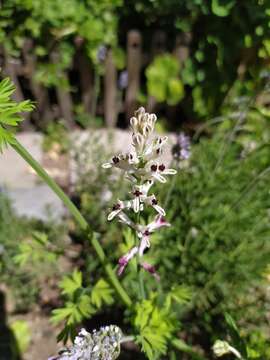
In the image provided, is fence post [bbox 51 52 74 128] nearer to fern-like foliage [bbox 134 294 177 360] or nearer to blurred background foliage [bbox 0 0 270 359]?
blurred background foliage [bbox 0 0 270 359]

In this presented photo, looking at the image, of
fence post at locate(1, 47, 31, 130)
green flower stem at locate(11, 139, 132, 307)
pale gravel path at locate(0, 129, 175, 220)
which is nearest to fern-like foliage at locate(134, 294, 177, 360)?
green flower stem at locate(11, 139, 132, 307)

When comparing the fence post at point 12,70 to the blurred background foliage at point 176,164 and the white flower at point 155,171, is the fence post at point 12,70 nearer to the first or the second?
the blurred background foliage at point 176,164

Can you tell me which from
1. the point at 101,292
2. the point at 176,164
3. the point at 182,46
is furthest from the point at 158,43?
the point at 101,292

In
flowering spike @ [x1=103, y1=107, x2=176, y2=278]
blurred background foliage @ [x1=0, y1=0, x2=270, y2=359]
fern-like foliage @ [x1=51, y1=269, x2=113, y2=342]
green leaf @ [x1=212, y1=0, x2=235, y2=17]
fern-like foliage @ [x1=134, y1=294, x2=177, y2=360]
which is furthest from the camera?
green leaf @ [x1=212, y1=0, x2=235, y2=17]

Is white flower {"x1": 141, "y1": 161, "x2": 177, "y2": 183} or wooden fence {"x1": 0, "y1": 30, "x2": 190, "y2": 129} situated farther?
wooden fence {"x1": 0, "y1": 30, "x2": 190, "y2": 129}

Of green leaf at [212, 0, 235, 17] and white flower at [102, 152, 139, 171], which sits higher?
green leaf at [212, 0, 235, 17]

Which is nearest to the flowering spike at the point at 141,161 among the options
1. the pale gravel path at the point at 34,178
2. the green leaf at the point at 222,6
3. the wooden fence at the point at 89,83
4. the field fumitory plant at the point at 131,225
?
the field fumitory plant at the point at 131,225

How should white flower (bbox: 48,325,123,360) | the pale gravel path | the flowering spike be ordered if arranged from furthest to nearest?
the pale gravel path, white flower (bbox: 48,325,123,360), the flowering spike

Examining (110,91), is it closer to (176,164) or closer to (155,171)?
(176,164)
